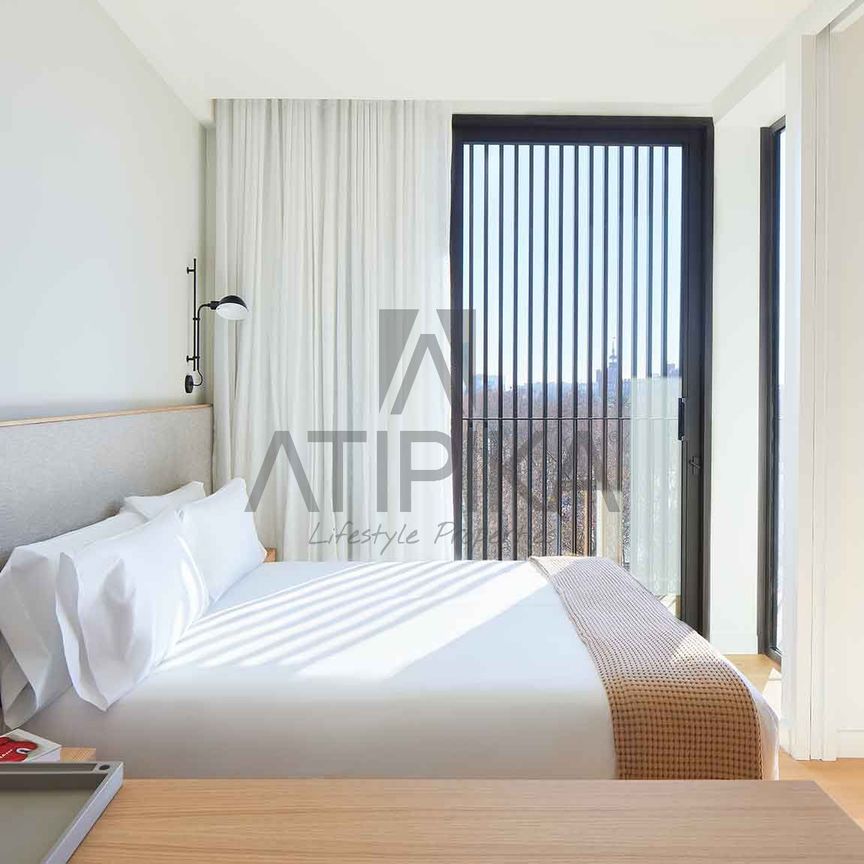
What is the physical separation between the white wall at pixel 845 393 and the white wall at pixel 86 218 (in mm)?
2560

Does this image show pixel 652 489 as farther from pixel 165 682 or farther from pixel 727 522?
pixel 165 682

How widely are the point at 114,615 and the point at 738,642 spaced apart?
10.0ft

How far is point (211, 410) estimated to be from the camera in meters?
3.61

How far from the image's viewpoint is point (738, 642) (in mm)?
3723

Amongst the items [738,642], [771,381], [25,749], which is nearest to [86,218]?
[25,749]

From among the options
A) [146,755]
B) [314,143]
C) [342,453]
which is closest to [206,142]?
[314,143]

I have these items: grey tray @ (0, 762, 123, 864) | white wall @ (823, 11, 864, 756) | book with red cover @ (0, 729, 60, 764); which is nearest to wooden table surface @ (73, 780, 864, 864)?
grey tray @ (0, 762, 123, 864)

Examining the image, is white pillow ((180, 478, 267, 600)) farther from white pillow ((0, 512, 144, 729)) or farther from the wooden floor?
the wooden floor

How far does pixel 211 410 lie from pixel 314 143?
4.45 ft

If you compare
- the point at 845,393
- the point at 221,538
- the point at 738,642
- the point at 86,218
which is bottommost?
the point at 738,642

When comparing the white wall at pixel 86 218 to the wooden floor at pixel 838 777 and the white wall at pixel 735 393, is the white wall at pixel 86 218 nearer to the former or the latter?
the white wall at pixel 735 393

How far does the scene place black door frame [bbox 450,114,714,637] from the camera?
12.1 ft

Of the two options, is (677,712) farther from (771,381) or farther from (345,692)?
(771,381)

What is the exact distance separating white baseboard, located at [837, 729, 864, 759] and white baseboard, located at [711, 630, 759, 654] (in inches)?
37.6
